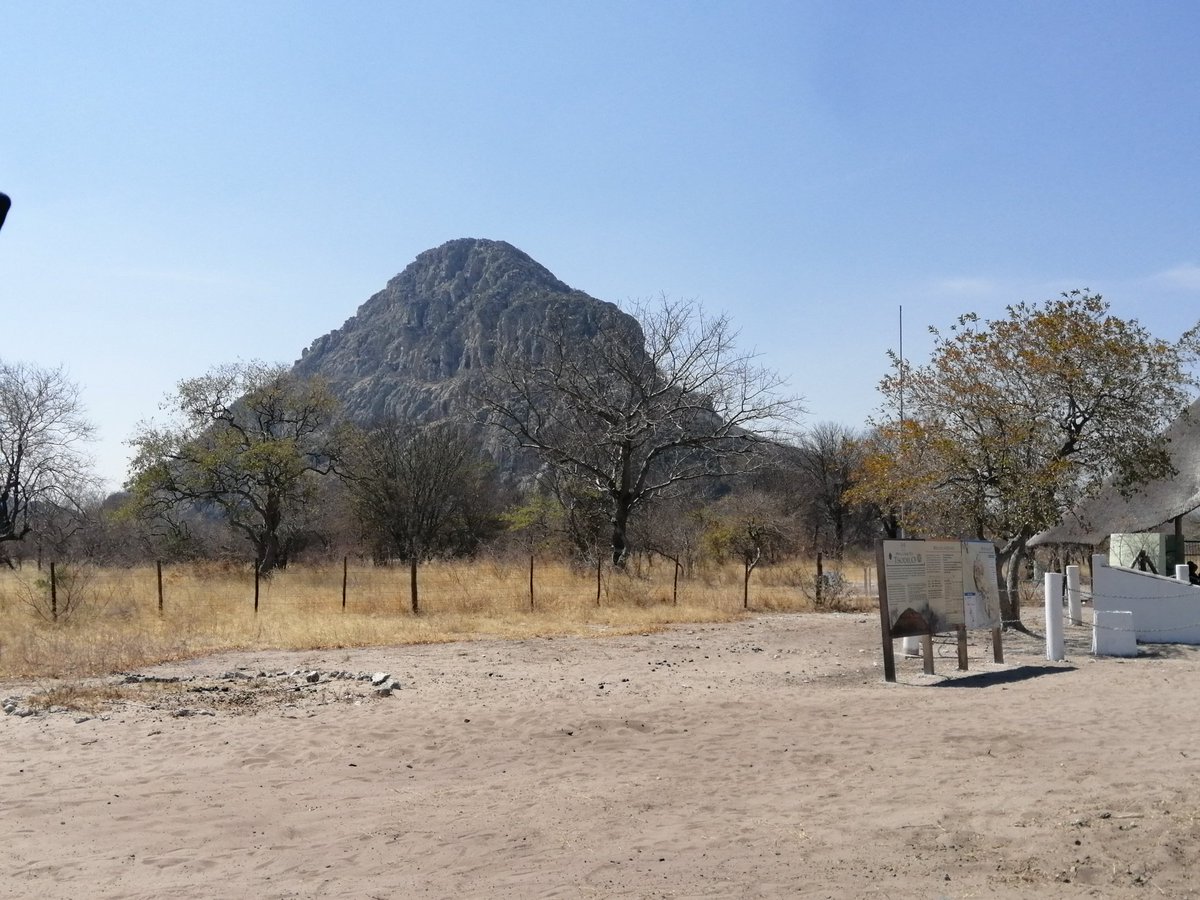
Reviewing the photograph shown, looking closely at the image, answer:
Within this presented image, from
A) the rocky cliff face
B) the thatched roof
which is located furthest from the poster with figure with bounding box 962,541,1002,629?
the rocky cliff face

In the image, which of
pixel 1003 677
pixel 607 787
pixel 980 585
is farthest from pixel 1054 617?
pixel 607 787

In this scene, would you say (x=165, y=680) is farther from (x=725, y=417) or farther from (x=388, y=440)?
(x=388, y=440)

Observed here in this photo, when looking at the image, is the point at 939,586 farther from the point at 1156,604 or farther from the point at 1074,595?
the point at 1156,604

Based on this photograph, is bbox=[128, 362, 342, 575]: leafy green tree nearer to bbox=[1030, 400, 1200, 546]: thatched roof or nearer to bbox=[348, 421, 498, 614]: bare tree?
bbox=[348, 421, 498, 614]: bare tree

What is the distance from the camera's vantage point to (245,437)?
129 feet

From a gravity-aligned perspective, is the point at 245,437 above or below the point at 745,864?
above

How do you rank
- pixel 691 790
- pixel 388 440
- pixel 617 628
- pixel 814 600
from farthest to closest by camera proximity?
pixel 388 440, pixel 814 600, pixel 617 628, pixel 691 790

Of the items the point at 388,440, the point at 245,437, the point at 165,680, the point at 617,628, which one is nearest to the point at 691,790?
the point at 165,680

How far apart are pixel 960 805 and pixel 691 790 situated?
1.93 meters

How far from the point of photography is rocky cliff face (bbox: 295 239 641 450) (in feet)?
450

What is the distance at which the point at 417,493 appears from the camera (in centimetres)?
5194

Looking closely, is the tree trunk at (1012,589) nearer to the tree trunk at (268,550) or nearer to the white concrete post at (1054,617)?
the white concrete post at (1054,617)

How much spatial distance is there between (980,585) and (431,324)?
150 metres

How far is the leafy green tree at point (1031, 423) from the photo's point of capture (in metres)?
19.1
